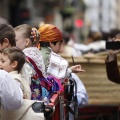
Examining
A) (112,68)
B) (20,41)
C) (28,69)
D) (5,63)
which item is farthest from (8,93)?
(112,68)

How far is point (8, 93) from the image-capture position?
18.1 ft

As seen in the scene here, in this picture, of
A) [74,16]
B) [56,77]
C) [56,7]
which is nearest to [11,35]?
[56,77]

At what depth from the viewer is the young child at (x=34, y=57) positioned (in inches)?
263

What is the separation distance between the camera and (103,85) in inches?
424

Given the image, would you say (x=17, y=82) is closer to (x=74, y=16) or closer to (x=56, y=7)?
(x=56, y=7)

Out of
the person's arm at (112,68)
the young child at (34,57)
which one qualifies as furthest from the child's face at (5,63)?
the person's arm at (112,68)

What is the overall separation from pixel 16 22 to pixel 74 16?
36703mm

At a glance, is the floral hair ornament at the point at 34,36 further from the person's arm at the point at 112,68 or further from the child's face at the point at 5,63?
the person's arm at the point at 112,68

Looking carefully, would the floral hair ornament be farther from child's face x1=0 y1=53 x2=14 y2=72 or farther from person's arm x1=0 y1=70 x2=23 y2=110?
person's arm x1=0 y1=70 x2=23 y2=110

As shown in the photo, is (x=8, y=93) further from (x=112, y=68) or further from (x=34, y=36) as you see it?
(x=112, y=68)

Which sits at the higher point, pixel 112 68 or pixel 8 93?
pixel 8 93

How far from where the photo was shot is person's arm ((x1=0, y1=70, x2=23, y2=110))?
550 cm

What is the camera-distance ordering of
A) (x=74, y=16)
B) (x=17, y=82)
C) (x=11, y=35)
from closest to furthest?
(x=17, y=82), (x=11, y=35), (x=74, y=16)

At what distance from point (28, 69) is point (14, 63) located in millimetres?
467
